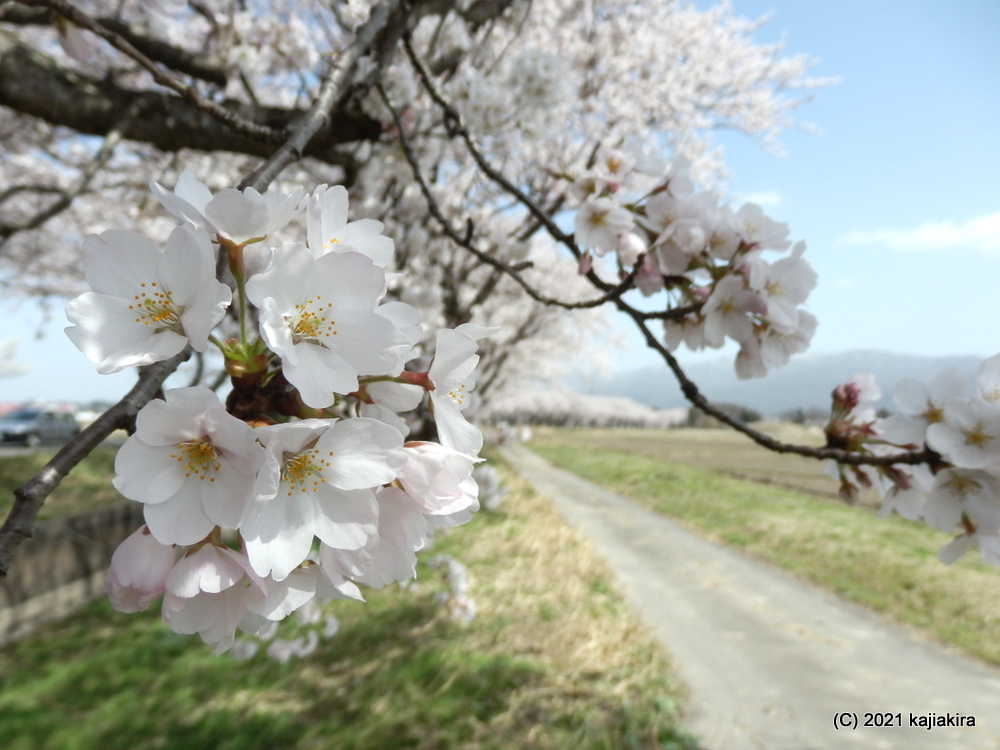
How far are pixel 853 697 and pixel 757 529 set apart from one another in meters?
3.24

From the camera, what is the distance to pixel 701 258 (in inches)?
40.6

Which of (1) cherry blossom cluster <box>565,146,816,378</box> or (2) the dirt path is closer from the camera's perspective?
(1) cherry blossom cluster <box>565,146,816,378</box>

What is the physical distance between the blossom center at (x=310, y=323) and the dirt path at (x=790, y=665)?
8.38 feet

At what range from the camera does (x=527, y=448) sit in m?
16.4

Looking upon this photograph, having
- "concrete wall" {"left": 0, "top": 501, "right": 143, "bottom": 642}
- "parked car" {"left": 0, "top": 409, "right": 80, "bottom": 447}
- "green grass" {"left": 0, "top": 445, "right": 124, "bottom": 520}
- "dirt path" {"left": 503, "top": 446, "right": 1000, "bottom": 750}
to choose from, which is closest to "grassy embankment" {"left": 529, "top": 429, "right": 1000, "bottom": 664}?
"dirt path" {"left": 503, "top": 446, "right": 1000, "bottom": 750}

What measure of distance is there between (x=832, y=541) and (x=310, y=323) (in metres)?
6.03

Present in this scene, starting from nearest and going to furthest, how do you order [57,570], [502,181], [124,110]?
1. [502,181]
2. [124,110]
3. [57,570]

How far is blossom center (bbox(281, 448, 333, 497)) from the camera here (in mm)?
450

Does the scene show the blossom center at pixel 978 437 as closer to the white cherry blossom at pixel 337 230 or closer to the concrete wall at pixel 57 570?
the white cherry blossom at pixel 337 230

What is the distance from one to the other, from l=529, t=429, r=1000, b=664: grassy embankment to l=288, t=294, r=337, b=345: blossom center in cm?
410

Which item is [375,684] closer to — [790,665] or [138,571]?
[790,665]

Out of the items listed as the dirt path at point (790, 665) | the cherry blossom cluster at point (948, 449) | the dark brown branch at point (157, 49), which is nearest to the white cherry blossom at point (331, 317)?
A: the cherry blossom cluster at point (948, 449)

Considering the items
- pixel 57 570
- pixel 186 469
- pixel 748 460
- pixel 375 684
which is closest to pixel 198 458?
pixel 186 469

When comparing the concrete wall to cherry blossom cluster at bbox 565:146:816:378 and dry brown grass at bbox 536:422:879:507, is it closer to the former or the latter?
cherry blossom cluster at bbox 565:146:816:378
